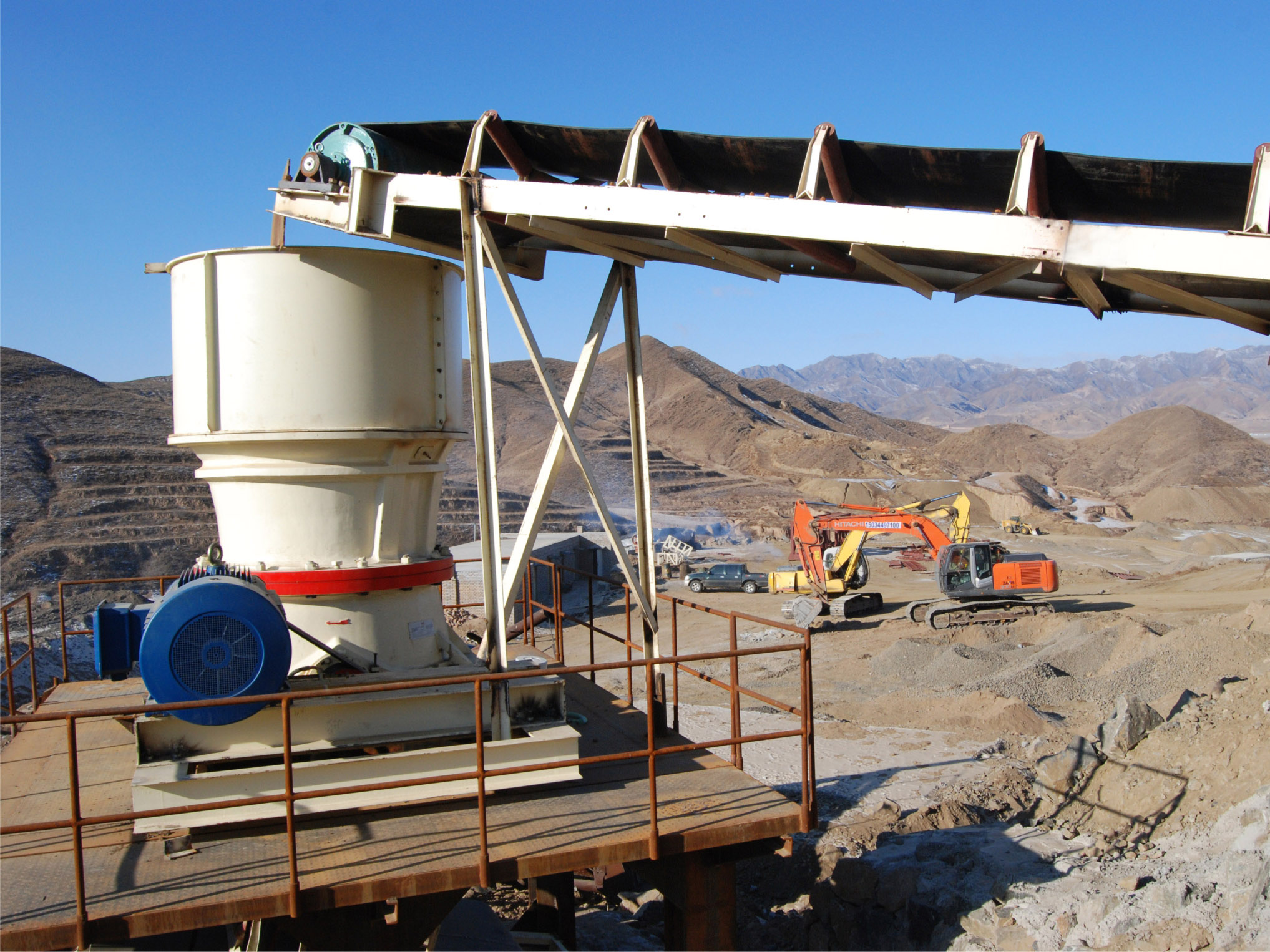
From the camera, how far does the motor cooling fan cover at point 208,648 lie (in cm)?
484

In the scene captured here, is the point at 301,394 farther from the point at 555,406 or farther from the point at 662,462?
the point at 662,462

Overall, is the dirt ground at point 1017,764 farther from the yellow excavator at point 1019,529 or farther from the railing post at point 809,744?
the yellow excavator at point 1019,529

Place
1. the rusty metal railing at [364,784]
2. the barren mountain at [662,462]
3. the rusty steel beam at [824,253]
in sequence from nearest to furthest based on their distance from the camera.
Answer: the rusty metal railing at [364,784] → the rusty steel beam at [824,253] → the barren mountain at [662,462]

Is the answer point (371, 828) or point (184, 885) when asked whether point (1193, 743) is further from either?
point (184, 885)

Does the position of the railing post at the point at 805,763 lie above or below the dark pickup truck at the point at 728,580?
above

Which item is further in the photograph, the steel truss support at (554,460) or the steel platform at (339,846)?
the steel truss support at (554,460)

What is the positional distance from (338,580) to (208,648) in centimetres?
95

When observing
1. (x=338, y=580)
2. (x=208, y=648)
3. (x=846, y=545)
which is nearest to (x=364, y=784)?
(x=208, y=648)

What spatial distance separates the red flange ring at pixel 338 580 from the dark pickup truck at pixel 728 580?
2144 cm

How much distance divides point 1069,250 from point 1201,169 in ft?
2.10

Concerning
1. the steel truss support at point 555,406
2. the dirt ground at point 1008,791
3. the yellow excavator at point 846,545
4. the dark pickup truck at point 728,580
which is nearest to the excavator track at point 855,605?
the yellow excavator at point 846,545

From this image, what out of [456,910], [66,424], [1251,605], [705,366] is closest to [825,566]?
[1251,605]

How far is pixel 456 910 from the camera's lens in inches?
272

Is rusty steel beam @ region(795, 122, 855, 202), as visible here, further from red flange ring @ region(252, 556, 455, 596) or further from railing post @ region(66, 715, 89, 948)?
railing post @ region(66, 715, 89, 948)
